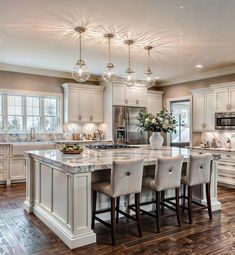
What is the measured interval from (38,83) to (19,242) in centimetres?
477

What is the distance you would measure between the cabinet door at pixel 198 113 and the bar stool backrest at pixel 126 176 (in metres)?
4.49

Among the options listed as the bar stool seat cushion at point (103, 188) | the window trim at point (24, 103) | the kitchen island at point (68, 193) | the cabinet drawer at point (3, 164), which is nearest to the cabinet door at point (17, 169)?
the cabinet drawer at point (3, 164)

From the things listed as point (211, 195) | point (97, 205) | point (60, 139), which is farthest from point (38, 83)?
point (211, 195)

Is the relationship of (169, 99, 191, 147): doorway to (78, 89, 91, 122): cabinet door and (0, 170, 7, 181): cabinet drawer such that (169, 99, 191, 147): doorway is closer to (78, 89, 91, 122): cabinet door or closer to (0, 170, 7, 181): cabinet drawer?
(78, 89, 91, 122): cabinet door

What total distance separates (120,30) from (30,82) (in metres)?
3.68

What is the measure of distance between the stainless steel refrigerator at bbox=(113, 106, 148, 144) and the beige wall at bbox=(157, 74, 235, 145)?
1.42 metres

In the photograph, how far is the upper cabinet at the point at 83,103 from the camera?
23.5ft

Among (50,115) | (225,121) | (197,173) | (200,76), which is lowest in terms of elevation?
(197,173)

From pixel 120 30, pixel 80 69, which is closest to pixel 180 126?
pixel 120 30

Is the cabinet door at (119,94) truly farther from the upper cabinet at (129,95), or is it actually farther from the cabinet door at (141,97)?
the cabinet door at (141,97)

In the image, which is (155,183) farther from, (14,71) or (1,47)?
(14,71)

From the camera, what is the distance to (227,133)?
682 cm

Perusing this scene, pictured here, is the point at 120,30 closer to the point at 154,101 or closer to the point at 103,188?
the point at 103,188

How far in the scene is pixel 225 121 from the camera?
6410mm
